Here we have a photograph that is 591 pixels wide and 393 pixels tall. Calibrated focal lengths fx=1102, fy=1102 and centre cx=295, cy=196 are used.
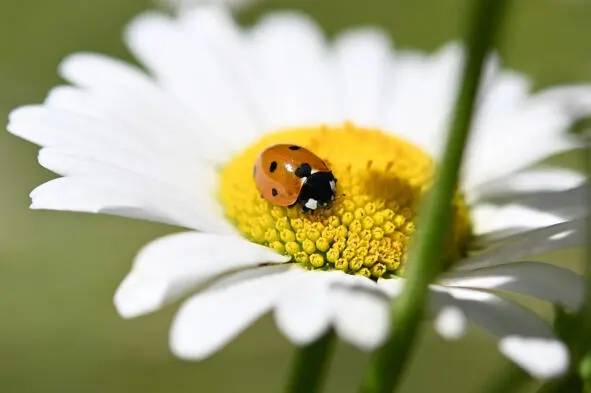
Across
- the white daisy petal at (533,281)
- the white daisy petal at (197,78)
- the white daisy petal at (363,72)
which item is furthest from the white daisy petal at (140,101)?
the white daisy petal at (533,281)

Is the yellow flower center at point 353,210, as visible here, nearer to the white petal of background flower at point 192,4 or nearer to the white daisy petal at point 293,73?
the white daisy petal at point 293,73

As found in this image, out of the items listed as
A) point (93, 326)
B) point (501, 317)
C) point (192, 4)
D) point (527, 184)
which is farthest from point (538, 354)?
point (93, 326)

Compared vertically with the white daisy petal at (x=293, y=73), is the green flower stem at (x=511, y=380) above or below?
below

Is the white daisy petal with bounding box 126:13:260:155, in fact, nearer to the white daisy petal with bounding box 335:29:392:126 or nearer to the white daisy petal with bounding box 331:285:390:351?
the white daisy petal with bounding box 335:29:392:126

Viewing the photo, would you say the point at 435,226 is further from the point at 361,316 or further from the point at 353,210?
the point at 353,210

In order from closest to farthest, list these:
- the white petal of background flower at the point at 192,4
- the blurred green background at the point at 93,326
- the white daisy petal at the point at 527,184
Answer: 1. the white daisy petal at the point at 527,184
2. the white petal of background flower at the point at 192,4
3. the blurred green background at the point at 93,326

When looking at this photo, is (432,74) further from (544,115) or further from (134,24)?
(134,24)
